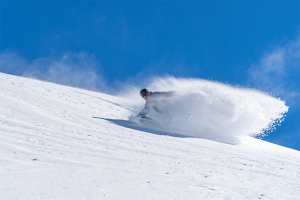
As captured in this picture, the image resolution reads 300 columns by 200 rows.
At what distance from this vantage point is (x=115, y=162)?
1186 cm

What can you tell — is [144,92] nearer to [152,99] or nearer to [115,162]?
[152,99]

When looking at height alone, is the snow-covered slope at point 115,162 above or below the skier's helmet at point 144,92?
below

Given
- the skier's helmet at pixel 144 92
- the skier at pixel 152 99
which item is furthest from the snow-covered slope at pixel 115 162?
Result: the skier's helmet at pixel 144 92

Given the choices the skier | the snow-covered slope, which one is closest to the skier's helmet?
the skier

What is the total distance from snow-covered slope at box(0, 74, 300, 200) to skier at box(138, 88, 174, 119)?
6.69ft

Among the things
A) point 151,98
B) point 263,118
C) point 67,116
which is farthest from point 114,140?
point 263,118

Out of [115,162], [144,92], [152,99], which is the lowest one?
[115,162]

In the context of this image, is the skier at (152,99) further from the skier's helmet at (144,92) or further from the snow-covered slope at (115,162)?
the snow-covered slope at (115,162)

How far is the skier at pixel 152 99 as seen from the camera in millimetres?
20953

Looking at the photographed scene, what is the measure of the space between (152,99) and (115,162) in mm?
10188

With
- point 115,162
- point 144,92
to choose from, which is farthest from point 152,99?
point 115,162

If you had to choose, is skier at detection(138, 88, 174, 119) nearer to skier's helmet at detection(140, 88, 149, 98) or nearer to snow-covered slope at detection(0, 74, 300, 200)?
skier's helmet at detection(140, 88, 149, 98)

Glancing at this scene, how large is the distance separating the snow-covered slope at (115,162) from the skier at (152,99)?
2.04 metres

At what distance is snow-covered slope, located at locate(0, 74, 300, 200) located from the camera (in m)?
9.72
